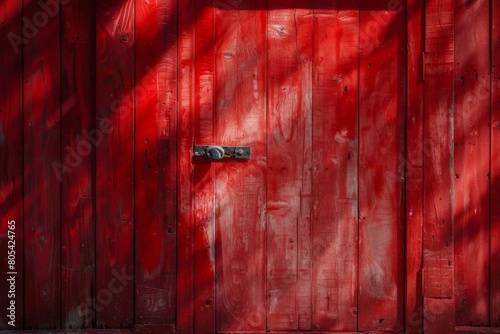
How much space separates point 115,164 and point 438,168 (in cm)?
150

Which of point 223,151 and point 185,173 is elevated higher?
point 223,151

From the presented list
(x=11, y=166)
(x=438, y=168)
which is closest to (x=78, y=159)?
(x=11, y=166)

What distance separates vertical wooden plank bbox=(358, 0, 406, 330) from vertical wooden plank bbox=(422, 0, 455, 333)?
0.11 m

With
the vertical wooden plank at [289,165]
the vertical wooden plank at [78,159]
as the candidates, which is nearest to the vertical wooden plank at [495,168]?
the vertical wooden plank at [289,165]

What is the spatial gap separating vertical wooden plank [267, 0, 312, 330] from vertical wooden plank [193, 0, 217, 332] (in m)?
A: 0.27

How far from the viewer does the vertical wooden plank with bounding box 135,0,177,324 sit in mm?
2555

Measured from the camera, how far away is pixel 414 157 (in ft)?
8.46

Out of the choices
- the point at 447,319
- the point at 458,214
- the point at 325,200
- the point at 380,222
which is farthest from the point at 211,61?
the point at 447,319

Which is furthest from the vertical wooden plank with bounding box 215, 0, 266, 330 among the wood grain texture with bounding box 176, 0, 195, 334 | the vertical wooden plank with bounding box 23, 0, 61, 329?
the vertical wooden plank with bounding box 23, 0, 61, 329

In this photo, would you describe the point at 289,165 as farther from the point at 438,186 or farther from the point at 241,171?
the point at 438,186

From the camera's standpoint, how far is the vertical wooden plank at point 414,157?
8.44 feet

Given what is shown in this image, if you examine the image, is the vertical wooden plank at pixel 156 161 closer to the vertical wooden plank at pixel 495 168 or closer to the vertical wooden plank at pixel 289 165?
the vertical wooden plank at pixel 289 165

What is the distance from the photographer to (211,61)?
2570 millimetres

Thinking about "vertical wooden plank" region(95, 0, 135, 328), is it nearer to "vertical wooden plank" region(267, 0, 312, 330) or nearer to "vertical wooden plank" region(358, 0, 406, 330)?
"vertical wooden plank" region(267, 0, 312, 330)
